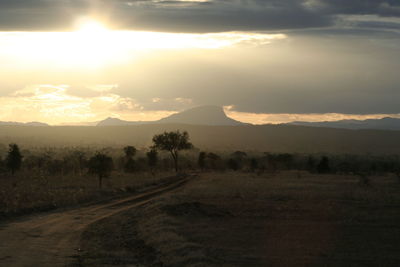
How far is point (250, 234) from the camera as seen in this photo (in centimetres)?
2245

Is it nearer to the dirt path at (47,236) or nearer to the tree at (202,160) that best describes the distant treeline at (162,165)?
the tree at (202,160)

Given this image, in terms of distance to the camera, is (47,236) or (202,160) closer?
(47,236)

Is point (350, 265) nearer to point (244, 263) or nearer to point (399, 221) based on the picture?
point (244, 263)

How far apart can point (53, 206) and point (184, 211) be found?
318 inches

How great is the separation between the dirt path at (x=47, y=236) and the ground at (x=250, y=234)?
2.00ft

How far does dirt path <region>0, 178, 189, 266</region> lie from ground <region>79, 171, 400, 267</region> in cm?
61

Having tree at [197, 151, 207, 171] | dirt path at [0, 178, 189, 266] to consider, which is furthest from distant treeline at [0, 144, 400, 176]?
dirt path at [0, 178, 189, 266]

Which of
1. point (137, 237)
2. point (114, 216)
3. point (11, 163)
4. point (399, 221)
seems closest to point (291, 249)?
point (137, 237)

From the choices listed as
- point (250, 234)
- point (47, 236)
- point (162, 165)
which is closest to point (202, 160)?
A: point (162, 165)

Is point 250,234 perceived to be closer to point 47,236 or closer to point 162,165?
point 47,236

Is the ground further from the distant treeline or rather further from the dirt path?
the distant treeline

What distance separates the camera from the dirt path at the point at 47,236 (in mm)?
17478

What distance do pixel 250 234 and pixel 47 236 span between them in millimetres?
7779

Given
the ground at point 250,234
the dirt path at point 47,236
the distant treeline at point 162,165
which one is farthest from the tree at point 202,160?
the dirt path at point 47,236
